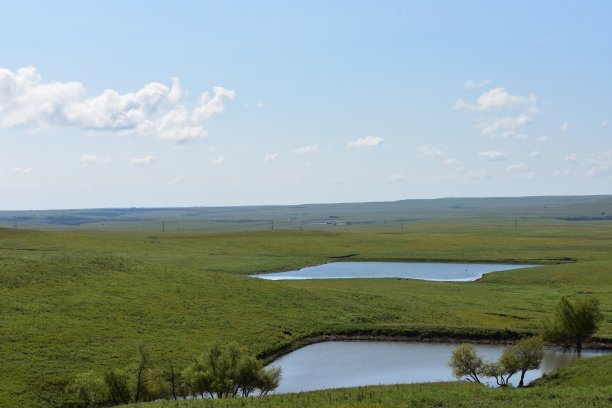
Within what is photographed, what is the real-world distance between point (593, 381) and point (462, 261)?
103 metres

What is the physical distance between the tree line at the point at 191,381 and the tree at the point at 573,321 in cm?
2785

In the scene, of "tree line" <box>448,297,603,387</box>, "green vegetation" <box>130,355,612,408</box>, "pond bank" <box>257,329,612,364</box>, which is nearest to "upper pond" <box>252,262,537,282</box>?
"pond bank" <box>257,329,612,364</box>

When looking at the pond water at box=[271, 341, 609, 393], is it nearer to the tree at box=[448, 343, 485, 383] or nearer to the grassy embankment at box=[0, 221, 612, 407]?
the tree at box=[448, 343, 485, 383]

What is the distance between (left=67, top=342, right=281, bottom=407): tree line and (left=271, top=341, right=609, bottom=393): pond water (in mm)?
5507

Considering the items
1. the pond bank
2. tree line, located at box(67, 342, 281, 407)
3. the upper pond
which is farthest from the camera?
the upper pond

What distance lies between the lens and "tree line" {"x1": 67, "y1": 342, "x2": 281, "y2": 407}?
43.9 metres

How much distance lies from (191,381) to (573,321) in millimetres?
33927

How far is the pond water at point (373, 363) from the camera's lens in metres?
53.2

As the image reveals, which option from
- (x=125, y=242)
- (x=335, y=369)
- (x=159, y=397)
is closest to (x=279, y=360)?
(x=335, y=369)

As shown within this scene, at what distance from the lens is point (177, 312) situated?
70938 millimetres

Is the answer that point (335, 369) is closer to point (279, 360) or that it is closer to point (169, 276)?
point (279, 360)

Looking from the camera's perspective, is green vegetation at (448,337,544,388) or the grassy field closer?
green vegetation at (448,337,544,388)

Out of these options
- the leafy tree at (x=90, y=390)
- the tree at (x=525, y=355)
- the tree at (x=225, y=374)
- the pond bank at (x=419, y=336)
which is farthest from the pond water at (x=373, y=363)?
the leafy tree at (x=90, y=390)

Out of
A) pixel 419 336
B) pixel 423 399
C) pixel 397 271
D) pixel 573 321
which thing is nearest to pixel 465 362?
pixel 423 399
